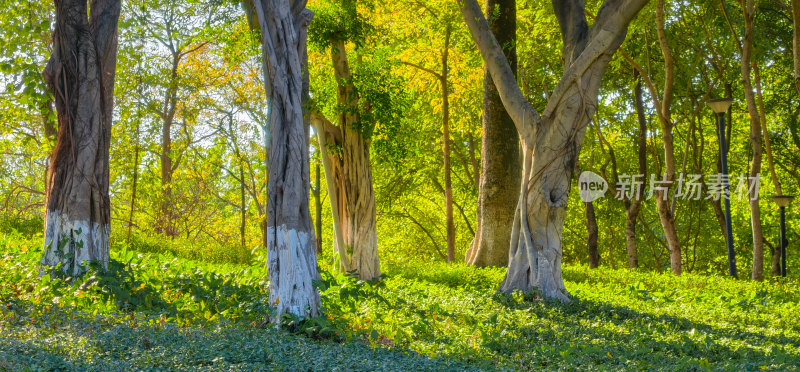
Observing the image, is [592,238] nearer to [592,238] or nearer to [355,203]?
[592,238]

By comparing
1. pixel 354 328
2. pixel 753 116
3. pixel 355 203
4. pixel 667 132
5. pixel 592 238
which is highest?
pixel 753 116

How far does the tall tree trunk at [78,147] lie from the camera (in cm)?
820

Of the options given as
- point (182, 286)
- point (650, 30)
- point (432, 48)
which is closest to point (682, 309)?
point (182, 286)

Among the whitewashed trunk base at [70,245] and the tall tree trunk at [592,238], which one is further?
the tall tree trunk at [592,238]

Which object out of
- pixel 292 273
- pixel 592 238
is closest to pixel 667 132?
pixel 592 238

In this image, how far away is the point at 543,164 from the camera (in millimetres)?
10062

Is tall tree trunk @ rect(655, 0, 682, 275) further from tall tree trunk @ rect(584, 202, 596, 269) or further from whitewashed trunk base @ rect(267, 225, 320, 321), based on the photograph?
whitewashed trunk base @ rect(267, 225, 320, 321)

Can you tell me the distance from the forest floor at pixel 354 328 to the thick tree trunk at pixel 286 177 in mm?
406

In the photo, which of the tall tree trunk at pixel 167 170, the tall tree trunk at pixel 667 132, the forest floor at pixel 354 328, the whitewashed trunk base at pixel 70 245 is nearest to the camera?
the forest floor at pixel 354 328

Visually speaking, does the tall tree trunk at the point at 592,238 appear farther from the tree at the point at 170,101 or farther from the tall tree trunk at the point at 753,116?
the tree at the point at 170,101

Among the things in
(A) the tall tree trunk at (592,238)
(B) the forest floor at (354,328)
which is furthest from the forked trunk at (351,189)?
(A) the tall tree trunk at (592,238)

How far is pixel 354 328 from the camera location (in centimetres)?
723

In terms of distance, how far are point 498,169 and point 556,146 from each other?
14.2ft

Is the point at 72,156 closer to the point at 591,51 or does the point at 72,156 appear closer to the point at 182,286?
the point at 182,286
